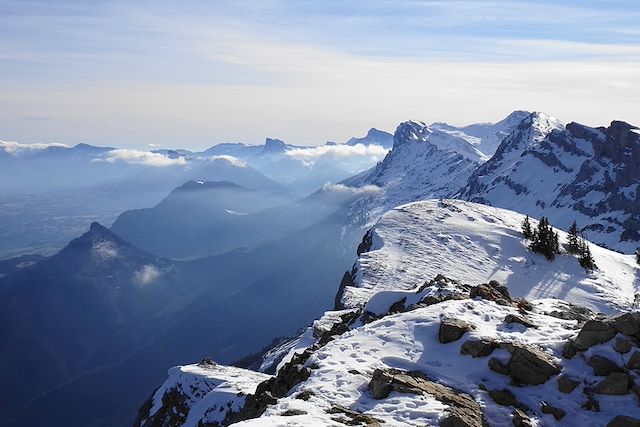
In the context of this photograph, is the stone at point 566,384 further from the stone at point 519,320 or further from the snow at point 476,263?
the snow at point 476,263

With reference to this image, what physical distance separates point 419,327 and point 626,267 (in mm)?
66991

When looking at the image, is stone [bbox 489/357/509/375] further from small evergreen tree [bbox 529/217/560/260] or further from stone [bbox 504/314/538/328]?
small evergreen tree [bbox 529/217/560/260]

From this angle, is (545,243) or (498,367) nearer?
(498,367)

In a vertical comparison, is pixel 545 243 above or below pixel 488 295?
below

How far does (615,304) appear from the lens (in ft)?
214

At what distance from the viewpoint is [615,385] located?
2362 centimetres

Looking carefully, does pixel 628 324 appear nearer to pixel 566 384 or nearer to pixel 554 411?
pixel 566 384

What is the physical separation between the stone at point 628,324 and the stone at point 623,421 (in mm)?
5043

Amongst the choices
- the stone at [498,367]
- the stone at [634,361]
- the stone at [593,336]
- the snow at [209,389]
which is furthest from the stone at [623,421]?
the snow at [209,389]

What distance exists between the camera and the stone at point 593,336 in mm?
26078

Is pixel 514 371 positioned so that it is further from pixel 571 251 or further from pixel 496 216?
pixel 496 216

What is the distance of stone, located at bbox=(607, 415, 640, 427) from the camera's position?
2172cm

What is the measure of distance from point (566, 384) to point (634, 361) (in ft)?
10.3

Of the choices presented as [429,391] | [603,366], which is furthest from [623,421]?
[429,391]
